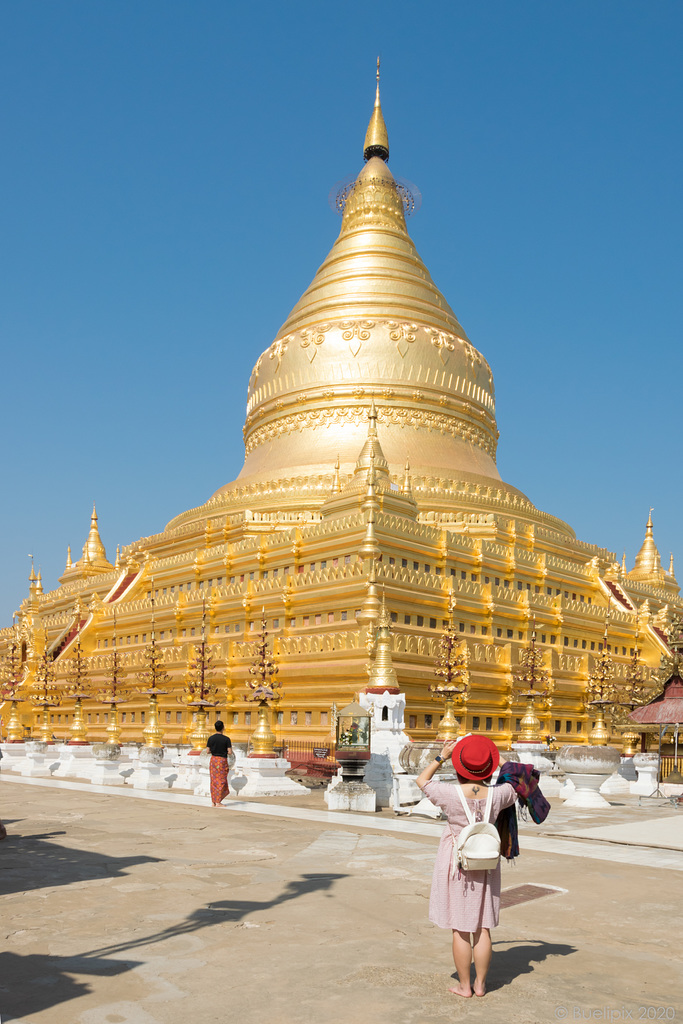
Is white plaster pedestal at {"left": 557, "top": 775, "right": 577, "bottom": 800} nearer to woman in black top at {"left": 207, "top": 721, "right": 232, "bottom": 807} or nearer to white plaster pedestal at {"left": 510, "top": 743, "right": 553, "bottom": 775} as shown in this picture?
white plaster pedestal at {"left": 510, "top": 743, "right": 553, "bottom": 775}

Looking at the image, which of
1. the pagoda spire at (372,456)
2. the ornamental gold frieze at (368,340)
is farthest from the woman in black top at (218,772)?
the ornamental gold frieze at (368,340)

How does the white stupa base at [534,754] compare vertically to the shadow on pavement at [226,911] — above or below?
above

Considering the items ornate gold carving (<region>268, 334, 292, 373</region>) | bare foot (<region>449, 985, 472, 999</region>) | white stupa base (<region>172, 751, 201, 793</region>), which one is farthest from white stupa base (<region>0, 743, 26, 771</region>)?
bare foot (<region>449, 985, 472, 999</region>)

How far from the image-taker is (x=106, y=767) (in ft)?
92.3

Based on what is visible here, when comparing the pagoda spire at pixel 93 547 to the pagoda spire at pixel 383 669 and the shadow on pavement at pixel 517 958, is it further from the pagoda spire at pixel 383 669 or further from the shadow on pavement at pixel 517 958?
the shadow on pavement at pixel 517 958

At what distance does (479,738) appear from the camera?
7160mm

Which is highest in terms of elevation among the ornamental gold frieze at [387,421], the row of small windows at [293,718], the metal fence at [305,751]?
the ornamental gold frieze at [387,421]

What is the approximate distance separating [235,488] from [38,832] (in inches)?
1236

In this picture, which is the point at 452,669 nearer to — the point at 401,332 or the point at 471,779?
the point at 471,779

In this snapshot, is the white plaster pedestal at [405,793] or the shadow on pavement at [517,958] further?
the white plaster pedestal at [405,793]

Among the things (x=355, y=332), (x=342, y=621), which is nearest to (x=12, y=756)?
(x=342, y=621)

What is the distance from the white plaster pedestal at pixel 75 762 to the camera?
31594 millimetres

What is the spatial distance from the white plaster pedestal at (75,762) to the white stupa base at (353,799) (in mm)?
13788

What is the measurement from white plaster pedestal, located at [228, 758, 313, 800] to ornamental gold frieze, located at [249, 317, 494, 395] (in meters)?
29.1
